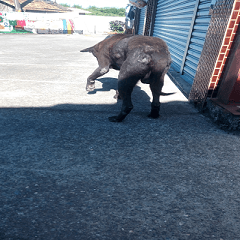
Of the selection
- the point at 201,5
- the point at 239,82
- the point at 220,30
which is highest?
the point at 201,5

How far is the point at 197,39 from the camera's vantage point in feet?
17.7

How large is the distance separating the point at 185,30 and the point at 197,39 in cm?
124

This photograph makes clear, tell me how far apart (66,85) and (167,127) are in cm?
303

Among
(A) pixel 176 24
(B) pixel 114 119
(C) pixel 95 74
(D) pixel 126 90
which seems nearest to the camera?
(D) pixel 126 90

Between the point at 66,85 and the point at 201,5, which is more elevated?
the point at 201,5

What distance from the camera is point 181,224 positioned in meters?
1.57

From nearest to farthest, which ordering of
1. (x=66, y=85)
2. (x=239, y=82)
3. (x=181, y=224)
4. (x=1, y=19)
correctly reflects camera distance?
(x=181, y=224)
(x=239, y=82)
(x=66, y=85)
(x=1, y=19)

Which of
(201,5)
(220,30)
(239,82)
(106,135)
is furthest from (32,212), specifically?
(201,5)

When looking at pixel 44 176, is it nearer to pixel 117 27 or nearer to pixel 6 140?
pixel 6 140

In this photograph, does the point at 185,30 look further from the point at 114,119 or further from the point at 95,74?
the point at 114,119

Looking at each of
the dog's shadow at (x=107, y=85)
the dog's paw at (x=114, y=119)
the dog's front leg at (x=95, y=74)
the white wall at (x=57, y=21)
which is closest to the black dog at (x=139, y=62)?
the dog's paw at (x=114, y=119)

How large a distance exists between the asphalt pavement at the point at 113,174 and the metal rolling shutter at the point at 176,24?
11.8ft

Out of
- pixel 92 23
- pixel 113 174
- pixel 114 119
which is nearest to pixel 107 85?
pixel 114 119

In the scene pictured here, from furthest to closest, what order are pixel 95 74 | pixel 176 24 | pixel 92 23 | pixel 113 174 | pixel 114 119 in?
pixel 92 23 < pixel 176 24 < pixel 95 74 < pixel 114 119 < pixel 113 174
